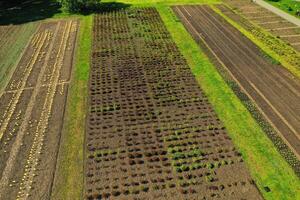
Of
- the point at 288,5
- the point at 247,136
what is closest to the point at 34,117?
the point at 247,136

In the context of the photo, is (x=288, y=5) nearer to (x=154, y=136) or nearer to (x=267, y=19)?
(x=267, y=19)

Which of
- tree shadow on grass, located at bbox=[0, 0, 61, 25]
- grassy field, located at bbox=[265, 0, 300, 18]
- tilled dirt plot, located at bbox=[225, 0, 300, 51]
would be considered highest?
grassy field, located at bbox=[265, 0, 300, 18]

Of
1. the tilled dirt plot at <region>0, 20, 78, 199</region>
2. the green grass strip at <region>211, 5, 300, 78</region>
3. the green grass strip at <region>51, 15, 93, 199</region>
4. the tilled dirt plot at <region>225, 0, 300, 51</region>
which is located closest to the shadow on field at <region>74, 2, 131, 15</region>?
the tilled dirt plot at <region>0, 20, 78, 199</region>

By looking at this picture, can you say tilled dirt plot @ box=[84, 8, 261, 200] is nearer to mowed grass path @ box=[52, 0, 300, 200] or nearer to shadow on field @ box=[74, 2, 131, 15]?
mowed grass path @ box=[52, 0, 300, 200]

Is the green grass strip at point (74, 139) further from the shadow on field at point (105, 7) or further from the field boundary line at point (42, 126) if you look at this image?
the shadow on field at point (105, 7)

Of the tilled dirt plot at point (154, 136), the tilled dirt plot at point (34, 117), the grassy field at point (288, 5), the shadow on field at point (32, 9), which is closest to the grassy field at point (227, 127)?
the tilled dirt plot at point (154, 136)

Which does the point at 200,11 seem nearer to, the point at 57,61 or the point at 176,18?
the point at 176,18
